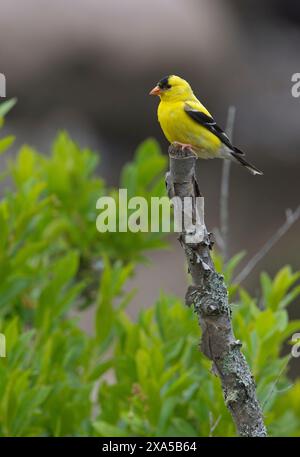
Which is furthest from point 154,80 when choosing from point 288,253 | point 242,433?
point 242,433

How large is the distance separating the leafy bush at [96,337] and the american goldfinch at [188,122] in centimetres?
41

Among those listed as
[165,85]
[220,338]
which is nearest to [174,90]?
[165,85]

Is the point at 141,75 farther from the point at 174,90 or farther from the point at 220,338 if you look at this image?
the point at 220,338

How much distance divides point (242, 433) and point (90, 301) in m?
1.90

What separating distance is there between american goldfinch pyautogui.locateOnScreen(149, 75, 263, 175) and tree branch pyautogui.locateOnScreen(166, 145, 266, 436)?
996 millimetres

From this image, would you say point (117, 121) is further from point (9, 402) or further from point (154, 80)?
point (9, 402)

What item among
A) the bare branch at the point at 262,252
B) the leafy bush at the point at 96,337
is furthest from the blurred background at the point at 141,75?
the bare branch at the point at 262,252

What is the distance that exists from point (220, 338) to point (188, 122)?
118cm

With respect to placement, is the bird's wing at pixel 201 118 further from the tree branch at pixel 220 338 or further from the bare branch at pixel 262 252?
the tree branch at pixel 220 338

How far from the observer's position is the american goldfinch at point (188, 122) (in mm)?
2947

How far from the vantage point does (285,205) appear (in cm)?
858

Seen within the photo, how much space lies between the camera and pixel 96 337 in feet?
10.7

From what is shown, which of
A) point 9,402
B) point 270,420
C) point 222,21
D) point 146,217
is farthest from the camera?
point 222,21

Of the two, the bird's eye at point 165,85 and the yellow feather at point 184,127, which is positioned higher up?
the bird's eye at point 165,85
